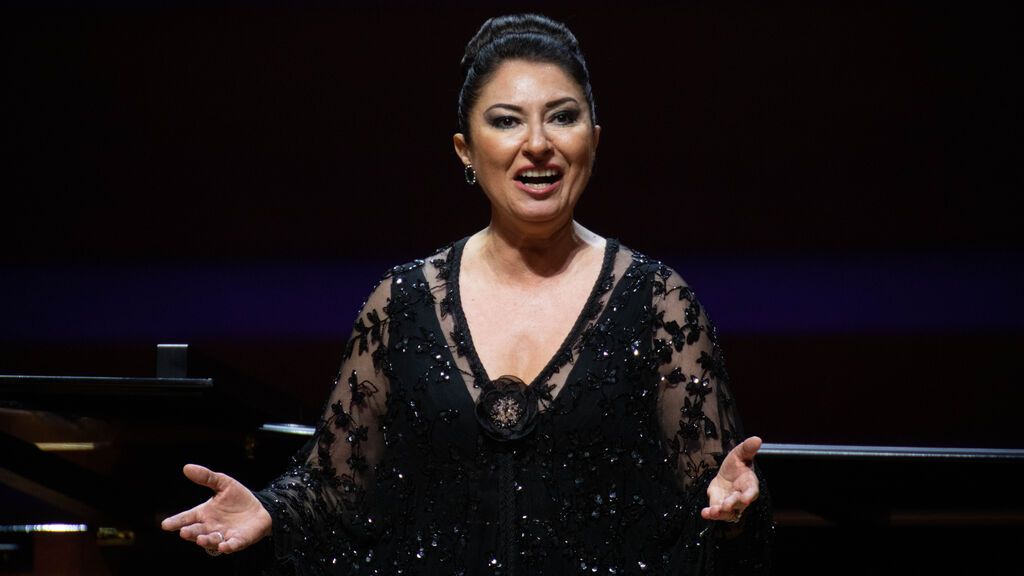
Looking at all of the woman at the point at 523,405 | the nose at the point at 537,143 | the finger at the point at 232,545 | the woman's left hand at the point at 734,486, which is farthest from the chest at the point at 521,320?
the finger at the point at 232,545

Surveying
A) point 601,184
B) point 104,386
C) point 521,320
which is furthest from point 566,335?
point 601,184

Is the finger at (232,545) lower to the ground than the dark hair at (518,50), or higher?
lower

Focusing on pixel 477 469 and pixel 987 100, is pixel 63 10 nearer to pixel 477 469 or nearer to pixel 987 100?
pixel 477 469

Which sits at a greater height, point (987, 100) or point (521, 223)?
point (987, 100)

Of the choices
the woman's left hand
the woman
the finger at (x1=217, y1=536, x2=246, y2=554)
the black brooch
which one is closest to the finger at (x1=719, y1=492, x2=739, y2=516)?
the woman's left hand

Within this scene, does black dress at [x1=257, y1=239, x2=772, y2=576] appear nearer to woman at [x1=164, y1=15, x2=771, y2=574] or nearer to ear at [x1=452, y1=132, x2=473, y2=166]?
woman at [x1=164, y1=15, x2=771, y2=574]

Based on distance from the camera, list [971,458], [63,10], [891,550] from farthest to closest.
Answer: [63,10] → [891,550] → [971,458]

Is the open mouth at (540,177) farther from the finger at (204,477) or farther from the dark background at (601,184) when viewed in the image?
the dark background at (601,184)

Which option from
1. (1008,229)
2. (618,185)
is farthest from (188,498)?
(1008,229)

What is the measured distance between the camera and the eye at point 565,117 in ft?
7.68

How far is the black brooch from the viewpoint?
223 cm

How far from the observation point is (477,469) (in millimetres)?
2248

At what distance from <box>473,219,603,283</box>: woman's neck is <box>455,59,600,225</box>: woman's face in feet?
0.20

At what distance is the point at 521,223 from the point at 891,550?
1.18 meters
